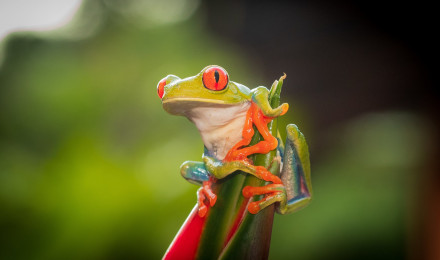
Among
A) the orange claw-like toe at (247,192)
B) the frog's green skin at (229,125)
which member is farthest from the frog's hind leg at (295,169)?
the orange claw-like toe at (247,192)

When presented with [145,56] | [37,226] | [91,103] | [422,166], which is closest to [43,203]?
[37,226]

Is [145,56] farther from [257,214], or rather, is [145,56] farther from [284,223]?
[257,214]

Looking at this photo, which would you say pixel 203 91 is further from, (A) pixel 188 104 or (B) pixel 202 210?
(B) pixel 202 210

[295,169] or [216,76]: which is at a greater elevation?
[216,76]

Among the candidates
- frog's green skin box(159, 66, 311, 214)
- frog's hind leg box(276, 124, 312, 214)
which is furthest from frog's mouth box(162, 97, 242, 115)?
frog's hind leg box(276, 124, 312, 214)

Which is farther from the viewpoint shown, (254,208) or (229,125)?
(229,125)

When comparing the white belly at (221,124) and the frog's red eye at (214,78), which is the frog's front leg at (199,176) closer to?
the white belly at (221,124)

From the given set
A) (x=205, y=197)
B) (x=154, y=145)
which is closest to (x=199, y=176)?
(x=205, y=197)
